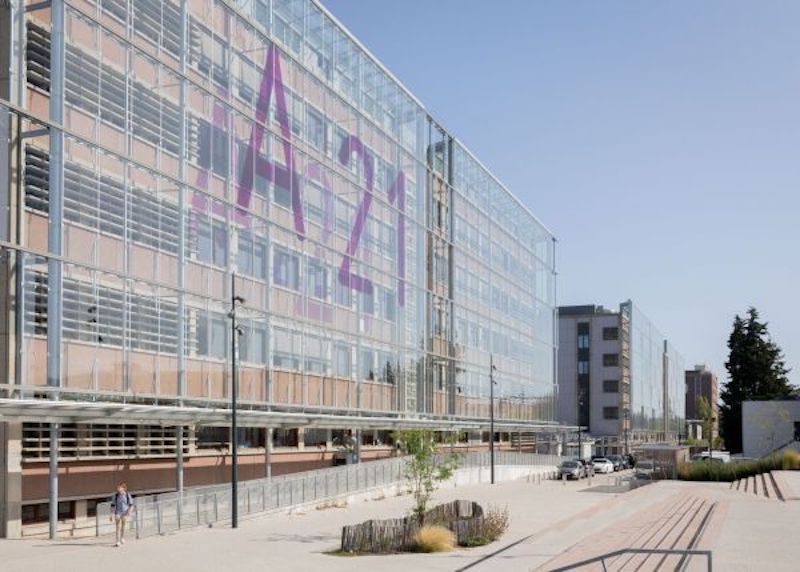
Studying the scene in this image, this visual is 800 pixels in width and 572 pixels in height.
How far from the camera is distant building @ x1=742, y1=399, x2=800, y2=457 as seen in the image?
304 ft

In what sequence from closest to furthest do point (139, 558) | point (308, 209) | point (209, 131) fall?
point (139, 558), point (209, 131), point (308, 209)

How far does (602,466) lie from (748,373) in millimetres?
32173

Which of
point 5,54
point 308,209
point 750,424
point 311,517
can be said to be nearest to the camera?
point 5,54

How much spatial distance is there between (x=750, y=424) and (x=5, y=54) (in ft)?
261

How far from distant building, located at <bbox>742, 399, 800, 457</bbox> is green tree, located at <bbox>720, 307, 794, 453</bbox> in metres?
11.2

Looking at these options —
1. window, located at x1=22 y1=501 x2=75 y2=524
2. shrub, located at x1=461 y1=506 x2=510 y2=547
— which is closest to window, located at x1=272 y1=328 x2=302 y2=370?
window, located at x1=22 y1=501 x2=75 y2=524

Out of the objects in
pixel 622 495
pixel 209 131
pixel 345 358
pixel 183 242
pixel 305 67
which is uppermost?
pixel 305 67

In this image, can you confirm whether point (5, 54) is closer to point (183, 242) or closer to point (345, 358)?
point (183, 242)

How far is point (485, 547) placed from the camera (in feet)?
90.1

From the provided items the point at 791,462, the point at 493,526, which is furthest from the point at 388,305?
the point at 493,526

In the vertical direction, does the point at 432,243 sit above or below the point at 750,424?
above

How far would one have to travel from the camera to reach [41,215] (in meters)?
31.3

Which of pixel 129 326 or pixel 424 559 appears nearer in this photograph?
pixel 424 559

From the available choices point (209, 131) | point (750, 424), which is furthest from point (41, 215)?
point (750, 424)
